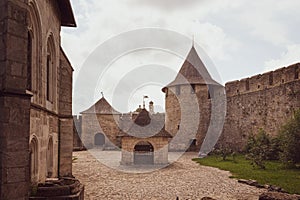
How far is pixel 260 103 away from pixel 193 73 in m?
7.88

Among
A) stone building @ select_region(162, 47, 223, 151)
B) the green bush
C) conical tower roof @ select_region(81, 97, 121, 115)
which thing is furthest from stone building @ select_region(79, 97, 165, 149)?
the green bush

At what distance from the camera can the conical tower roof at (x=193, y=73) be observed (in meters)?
27.9

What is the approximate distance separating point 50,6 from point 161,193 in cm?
624

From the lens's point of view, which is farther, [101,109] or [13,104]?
[101,109]

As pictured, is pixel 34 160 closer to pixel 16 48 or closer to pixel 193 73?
pixel 16 48

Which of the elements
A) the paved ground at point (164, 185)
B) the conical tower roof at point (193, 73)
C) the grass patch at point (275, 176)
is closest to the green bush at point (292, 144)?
the grass patch at point (275, 176)

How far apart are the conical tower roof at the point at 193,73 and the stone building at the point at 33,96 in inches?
682

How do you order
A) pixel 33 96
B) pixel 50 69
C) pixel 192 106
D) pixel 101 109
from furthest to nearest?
1. pixel 101 109
2. pixel 192 106
3. pixel 50 69
4. pixel 33 96

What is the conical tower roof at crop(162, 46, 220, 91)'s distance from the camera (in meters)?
27.9

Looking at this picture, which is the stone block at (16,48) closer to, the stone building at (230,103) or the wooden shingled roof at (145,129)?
the wooden shingled roof at (145,129)

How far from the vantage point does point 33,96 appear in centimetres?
704

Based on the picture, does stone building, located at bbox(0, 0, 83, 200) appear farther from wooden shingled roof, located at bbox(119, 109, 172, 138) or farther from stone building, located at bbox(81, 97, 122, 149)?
stone building, located at bbox(81, 97, 122, 149)

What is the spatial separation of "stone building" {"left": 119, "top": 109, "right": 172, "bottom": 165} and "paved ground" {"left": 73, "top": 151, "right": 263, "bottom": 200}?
3.11 m

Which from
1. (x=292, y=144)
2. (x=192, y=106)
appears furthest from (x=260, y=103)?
(x=292, y=144)
